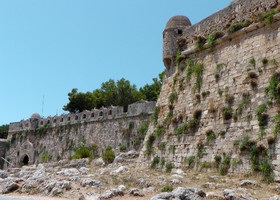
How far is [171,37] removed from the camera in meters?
17.4

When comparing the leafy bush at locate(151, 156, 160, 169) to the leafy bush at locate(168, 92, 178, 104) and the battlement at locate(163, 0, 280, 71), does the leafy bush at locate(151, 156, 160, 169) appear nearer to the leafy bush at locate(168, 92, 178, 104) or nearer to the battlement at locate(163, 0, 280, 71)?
the leafy bush at locate(168, 92, 178, 104)

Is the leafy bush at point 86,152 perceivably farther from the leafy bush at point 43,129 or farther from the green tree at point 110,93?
the green tree at point 110,93

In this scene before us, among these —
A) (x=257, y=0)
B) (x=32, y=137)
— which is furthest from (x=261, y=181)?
(x=32, y=137)

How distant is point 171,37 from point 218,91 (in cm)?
502

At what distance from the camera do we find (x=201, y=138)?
1343 cm

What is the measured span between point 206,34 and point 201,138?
496 cm

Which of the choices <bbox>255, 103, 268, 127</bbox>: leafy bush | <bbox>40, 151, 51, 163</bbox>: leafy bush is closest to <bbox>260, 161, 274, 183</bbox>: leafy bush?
<bbox>255, 103, 268, 127</bbox>: leafy bush

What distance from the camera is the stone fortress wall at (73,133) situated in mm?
22984

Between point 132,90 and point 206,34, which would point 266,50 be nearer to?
point 206,34

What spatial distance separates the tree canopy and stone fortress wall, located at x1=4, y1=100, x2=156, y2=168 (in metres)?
11.5

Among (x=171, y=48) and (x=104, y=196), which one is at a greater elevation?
(x=171, y=48)

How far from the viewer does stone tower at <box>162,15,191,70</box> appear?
17.2m

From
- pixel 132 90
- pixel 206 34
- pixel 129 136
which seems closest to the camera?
pixel 206 34

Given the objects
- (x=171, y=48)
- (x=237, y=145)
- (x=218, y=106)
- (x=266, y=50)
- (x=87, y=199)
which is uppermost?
(x=171, y=48)
